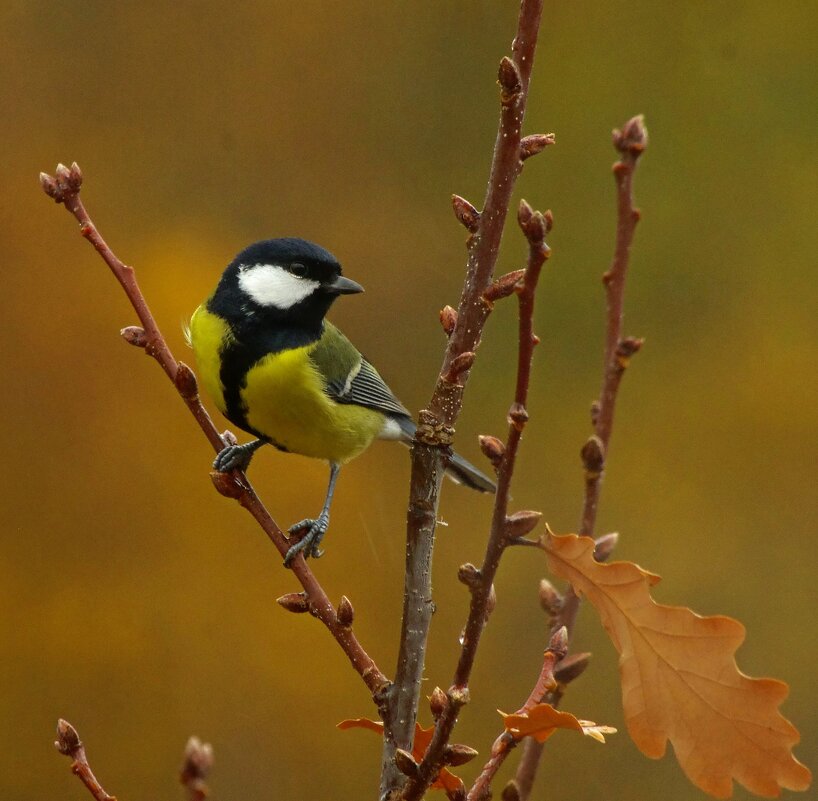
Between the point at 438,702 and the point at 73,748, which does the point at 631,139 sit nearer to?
the point at 438,702

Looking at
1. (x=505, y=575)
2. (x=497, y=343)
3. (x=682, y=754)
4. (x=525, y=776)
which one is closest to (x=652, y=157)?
(x=497, y=343)

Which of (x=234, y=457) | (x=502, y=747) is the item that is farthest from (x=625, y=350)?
(x=234, y=457)

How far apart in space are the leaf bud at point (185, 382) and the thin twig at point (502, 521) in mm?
269

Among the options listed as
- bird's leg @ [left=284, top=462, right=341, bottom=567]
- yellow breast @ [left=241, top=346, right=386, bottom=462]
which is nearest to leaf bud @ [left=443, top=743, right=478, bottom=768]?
bird's leg @ [left=284, top=462, right=341, bottom=567]

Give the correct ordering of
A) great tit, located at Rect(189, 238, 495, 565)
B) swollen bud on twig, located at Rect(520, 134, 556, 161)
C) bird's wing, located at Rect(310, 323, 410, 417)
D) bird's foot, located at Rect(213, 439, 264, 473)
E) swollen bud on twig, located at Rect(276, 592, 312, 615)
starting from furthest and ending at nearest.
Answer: bird's wing, located at Rect(310, 323, 410, 417)
great tit, located at Rect(189, 238, 495, 565)
bird's foot, located at Rect(213, 439, 264, 473)
swollen bud on twig, located at Rect(276, 592, 312, 615)
swollen bud on twig, located at Rect(520, 134, 556, 161)

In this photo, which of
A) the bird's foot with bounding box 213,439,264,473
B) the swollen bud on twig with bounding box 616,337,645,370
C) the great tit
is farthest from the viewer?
the great tit

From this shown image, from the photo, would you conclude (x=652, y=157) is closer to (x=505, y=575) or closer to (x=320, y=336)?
(x=505, y=575)

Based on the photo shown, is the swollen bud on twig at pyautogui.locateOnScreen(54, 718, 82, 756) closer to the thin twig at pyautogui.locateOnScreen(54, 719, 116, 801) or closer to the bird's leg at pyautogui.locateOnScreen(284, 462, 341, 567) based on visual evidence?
the thin twig at pyautogui.locateOnScreen(54, 719, 116, 801)

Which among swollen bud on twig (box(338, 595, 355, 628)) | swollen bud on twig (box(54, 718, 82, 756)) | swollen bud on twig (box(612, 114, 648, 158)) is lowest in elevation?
swollen bud on twig (box(54, 718, 82, 756))

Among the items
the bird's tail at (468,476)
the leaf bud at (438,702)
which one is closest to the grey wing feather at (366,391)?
the bird's tail at (468,476)

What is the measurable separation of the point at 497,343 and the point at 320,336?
2.40 feet

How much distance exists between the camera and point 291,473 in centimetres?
190

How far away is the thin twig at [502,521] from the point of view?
0.49 meters

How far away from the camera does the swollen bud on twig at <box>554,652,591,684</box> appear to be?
0.73m
